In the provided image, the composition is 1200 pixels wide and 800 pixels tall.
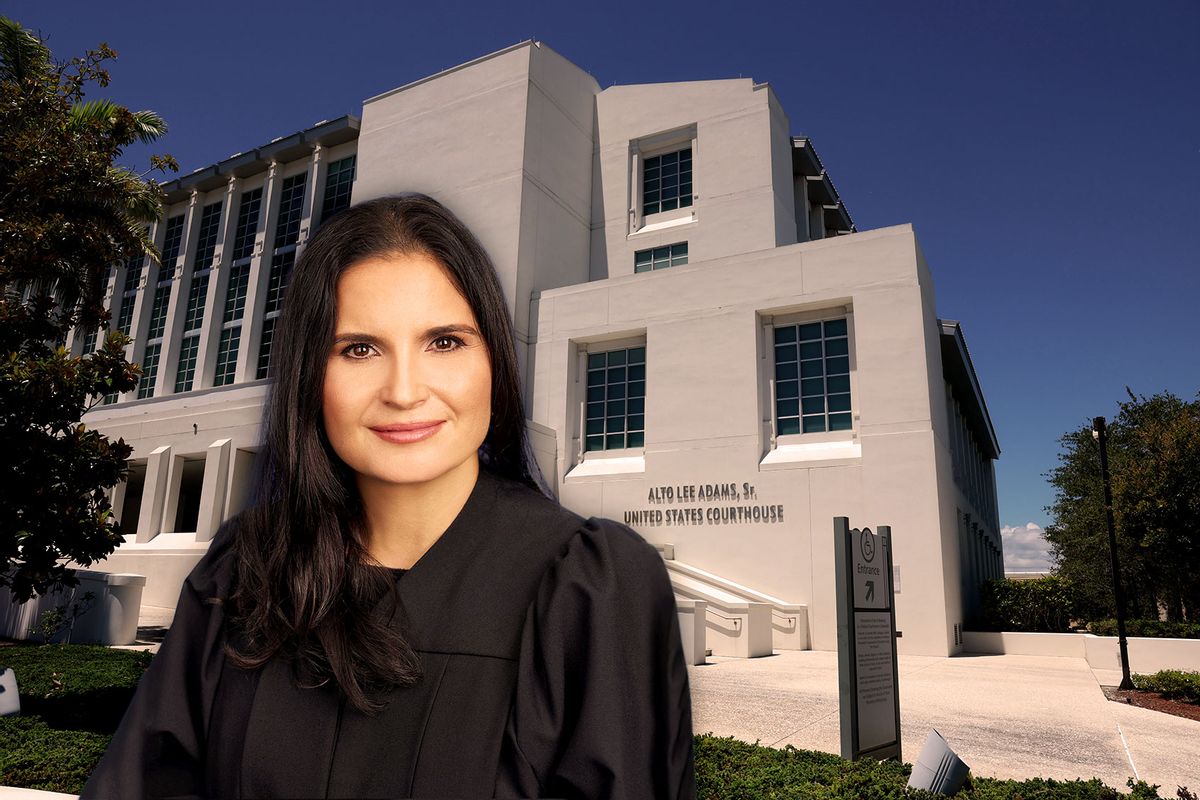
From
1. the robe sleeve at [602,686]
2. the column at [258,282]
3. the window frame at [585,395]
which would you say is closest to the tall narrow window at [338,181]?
the column at [258,282]

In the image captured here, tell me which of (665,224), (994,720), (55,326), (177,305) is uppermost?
(665,224)

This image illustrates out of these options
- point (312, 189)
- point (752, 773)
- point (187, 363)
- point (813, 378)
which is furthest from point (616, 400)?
Answer: point (187, 363)

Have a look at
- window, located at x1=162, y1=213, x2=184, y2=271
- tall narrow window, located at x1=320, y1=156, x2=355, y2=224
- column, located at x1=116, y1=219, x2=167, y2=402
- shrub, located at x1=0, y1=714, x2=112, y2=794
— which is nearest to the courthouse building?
tall narrow window, located at x1=320, y1=156, x2=355, y2=224

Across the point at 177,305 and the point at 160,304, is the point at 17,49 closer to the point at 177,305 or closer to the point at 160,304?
the point at 177,305

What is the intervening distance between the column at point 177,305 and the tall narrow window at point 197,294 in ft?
0.69

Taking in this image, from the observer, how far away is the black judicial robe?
126 centimetres

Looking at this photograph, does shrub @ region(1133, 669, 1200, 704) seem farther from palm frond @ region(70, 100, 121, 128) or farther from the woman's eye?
palm frond @ region(70, 100, 121, 128)

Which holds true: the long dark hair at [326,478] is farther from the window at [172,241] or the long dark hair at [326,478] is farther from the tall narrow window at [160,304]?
the window at [172,241]

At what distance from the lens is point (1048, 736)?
8016 millimetres

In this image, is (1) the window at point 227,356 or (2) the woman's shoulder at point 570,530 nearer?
(2) the woman's shoulder at point 570,530

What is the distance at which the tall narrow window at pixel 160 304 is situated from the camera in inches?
1414

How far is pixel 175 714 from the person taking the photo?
1490 mm

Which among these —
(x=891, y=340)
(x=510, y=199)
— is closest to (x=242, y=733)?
(x=891, y=340)

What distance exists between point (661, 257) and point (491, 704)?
26450 millimetres
